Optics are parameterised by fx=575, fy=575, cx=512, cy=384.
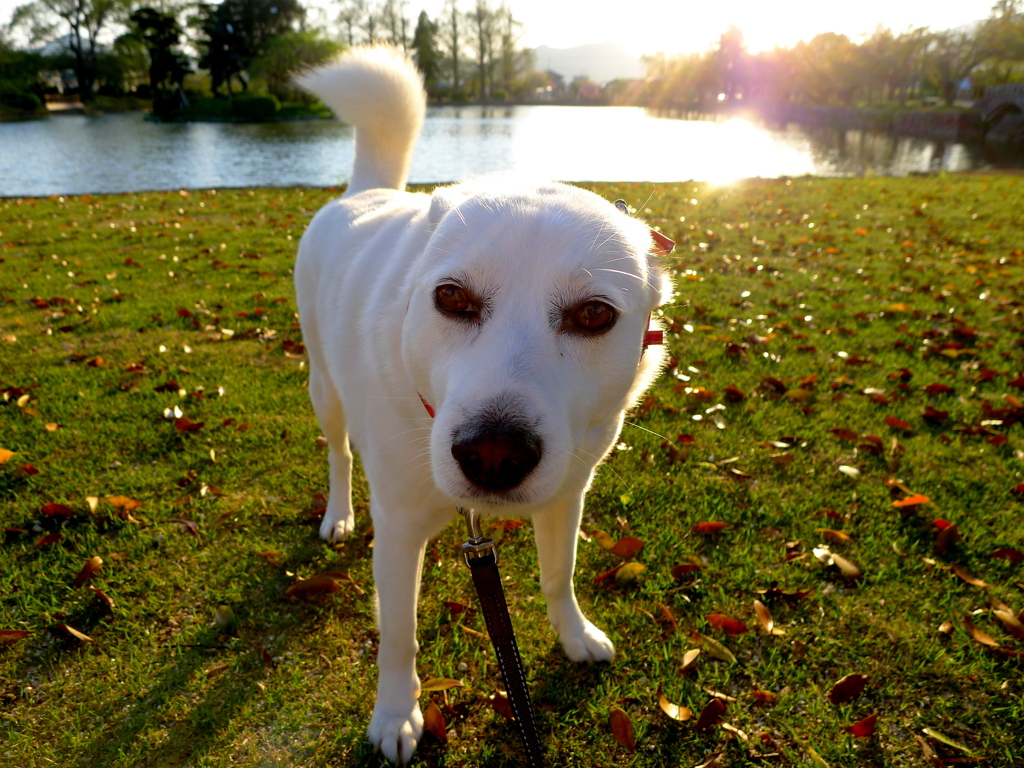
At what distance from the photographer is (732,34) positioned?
3479 inches

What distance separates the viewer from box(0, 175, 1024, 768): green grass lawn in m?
2.30

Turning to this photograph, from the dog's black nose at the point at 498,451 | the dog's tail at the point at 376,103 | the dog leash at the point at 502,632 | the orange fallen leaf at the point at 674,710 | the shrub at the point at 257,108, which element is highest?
the shrub at the point at 257,108

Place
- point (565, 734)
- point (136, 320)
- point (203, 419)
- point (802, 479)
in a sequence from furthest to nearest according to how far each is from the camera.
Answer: point (136, 320) < point (203, 419) < point (802, 479) < point (565, 734)

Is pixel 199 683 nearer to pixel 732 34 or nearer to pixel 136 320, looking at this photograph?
pixel 136 320

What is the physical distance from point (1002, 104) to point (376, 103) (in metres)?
58.2

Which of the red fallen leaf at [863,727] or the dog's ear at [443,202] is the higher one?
the dog's ear at [443,202]

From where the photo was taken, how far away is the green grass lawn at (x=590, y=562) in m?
2.30

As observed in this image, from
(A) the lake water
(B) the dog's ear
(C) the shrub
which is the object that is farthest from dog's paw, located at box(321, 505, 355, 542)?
(C) the shrub

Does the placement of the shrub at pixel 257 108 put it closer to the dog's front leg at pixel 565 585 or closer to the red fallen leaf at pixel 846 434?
the red fallen leaf at pixel 846 434

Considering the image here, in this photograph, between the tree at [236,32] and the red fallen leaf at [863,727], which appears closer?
the red fallen leaf at [863,727]

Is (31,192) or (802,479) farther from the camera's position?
(31,192)

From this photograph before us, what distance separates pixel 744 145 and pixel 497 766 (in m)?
38.1

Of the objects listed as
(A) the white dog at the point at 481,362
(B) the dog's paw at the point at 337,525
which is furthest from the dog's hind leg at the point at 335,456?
(A) the white dog at the point at 481,362

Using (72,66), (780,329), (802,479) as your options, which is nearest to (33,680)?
(802,479)
